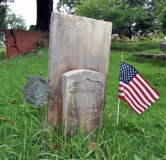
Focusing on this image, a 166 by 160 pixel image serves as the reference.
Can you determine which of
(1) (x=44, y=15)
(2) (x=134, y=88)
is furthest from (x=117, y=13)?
(2) (x=134, y=88)

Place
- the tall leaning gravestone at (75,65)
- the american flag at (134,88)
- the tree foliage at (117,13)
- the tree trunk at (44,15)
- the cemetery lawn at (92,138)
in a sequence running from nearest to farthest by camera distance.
→ 1. the cemetery lawn at (92,138)
2. the tall leaning gravestone at (75,65)
3. the american flag at (134,88)
4. the tree trunk at (44,15)
5. the tree foliage at (117,13)

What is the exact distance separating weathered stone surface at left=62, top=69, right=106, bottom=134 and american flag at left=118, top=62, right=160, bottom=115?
338mm

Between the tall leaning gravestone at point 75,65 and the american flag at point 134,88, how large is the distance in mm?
323

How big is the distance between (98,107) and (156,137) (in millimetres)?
645

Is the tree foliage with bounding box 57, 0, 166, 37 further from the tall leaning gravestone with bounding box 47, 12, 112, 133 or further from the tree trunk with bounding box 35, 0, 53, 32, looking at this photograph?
the tall leaning gravestone with bounding box 47, 12, 112, 133

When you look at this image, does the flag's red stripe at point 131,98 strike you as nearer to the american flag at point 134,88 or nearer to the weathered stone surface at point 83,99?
the american flag at point 134,88

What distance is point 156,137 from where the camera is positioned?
9.71 ft

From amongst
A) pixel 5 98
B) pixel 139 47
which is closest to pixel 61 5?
pixel 139 47

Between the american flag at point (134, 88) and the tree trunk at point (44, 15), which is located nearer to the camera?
the american flag at point (134, 88)

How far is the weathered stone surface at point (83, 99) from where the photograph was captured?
2781 millimetres

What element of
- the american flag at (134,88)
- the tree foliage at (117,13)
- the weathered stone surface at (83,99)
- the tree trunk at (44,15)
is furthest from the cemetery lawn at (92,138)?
the tree foliage at (117,13)

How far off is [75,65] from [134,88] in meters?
0.78

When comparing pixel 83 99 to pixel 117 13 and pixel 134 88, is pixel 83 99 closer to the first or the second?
pixel 134 88

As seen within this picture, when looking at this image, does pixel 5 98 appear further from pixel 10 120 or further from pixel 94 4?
pixel 94 4
